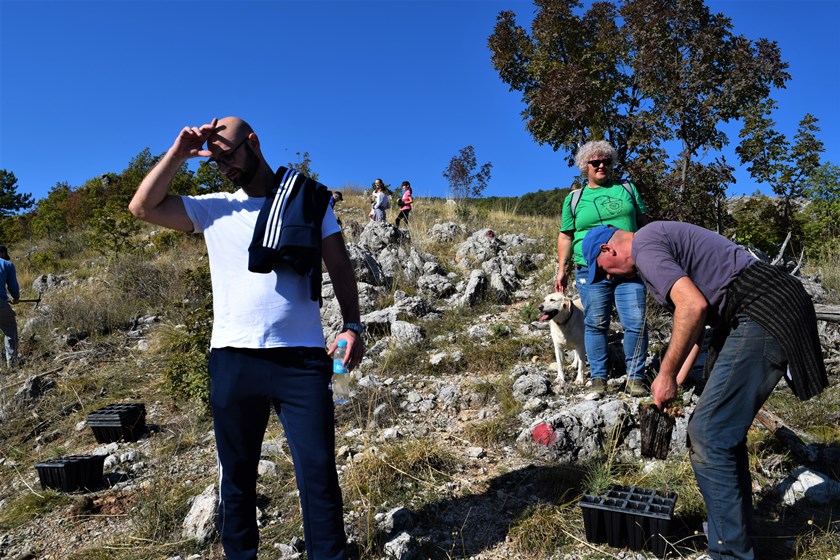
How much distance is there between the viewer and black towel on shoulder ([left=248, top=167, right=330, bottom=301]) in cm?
216

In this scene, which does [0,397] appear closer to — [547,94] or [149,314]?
[149,314]

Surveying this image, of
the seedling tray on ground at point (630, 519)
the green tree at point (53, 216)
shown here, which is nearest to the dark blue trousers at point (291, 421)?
the seedling tray on ground at point (630, 519)

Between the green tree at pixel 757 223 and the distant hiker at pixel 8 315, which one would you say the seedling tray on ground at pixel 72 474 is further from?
the green tree at pixel 757 223

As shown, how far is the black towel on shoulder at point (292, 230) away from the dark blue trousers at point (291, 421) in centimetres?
31

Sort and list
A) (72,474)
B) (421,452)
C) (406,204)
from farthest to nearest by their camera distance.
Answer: (406,204)
(72,474)
(421,452)

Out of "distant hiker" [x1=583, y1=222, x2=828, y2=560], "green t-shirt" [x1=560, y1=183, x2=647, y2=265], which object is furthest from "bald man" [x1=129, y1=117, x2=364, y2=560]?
"green t-shirt" [x1=560, y1=183, x2=647, y2=265]

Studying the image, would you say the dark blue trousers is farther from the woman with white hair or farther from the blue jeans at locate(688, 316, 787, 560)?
the woman with white hair

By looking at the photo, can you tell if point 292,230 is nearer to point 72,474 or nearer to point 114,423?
point 72,474

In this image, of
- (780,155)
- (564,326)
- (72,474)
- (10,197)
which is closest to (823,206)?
(780,155)

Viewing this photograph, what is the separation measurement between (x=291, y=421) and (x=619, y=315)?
110 inches

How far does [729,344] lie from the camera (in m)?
2.35

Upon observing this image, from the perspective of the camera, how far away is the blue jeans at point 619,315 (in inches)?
159

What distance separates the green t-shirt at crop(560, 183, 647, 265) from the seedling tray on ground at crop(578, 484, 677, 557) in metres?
1.77

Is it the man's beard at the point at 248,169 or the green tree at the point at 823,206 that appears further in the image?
the green tree at the point at 823,206
